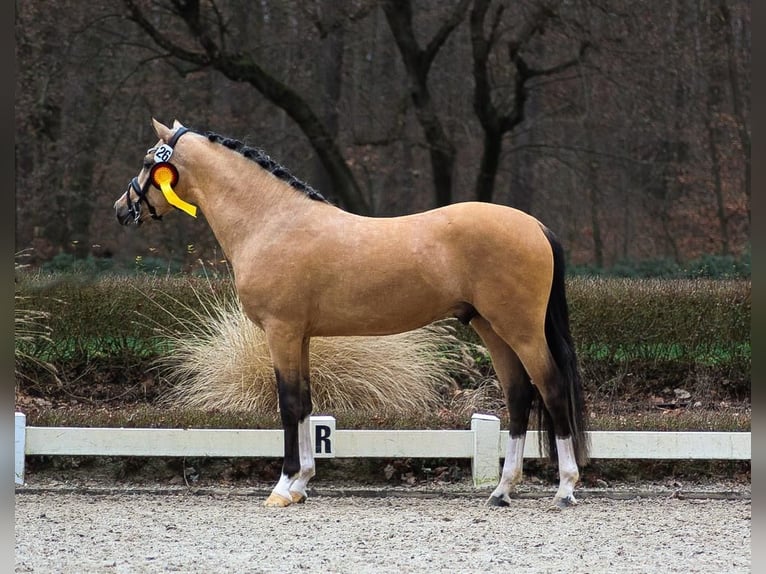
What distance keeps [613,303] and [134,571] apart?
17.2 ft

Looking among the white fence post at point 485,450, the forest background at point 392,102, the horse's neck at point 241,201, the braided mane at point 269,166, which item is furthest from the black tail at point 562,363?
the forest background at point 392,102

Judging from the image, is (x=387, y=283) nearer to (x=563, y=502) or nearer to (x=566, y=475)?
(x=566, y=475)

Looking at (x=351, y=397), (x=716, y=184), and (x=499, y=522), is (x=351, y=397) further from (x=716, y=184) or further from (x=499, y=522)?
(x=716, y=184)

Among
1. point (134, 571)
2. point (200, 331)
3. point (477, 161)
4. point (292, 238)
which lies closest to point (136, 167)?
point (477, 161)

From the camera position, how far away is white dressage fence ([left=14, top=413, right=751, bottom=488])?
A: 621 centimetres

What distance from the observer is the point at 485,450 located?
246 inches

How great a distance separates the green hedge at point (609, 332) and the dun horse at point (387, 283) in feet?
8.62

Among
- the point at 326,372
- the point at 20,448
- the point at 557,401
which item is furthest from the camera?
the point at 326,372

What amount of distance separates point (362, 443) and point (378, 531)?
3.70 feet

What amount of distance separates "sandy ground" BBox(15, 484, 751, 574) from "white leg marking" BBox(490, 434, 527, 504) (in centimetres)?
12

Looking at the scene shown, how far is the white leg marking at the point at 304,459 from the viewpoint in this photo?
5840 mm

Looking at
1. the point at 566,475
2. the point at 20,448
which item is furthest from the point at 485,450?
the point at 20,448

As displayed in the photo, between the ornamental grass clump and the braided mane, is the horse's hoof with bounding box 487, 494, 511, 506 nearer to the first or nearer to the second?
the ornamental grass clump

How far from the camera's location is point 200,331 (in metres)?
8.23
